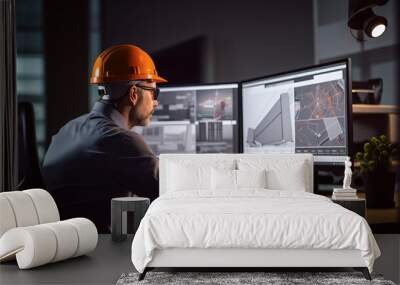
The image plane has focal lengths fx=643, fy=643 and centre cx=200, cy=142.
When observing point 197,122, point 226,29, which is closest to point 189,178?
point 197,122

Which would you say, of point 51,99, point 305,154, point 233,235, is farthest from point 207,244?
point 51,99

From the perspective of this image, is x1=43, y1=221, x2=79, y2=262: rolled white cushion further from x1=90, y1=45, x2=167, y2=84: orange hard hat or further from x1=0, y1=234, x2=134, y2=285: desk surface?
x1=90, y1=45, x2=167, y2=84: orange hard hat

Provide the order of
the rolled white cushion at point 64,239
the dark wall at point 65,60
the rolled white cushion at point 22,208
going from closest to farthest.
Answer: the rolled white cushion at point 64,239 → the rolled white cushion at point 22,208 → the dark wall at point 65,60

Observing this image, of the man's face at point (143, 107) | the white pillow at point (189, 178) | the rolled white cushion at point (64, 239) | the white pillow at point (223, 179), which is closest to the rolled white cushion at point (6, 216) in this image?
the rolled white cushion at point (64, 239)

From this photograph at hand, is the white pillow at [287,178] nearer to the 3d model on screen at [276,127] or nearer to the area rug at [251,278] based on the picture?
the 3d model on screen at [276,127]

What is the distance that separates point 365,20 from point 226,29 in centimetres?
148

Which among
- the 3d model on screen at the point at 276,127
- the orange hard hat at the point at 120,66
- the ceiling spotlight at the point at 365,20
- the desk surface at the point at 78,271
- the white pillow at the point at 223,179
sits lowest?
the desk surface at the point at 78,271

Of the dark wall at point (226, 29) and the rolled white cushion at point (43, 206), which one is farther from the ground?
the dark wall at point (226, 29)

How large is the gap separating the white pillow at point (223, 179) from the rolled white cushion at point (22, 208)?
1590 mm

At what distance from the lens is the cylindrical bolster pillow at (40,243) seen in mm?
4605

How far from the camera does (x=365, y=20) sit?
6594mm

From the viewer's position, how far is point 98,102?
6969mm

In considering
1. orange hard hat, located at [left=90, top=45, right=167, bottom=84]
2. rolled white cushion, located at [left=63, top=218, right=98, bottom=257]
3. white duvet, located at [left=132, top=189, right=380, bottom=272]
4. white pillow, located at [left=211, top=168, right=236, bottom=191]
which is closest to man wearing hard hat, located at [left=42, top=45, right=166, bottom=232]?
orange hard hat, located at [left=90, top=45, right=167, bottom=84]

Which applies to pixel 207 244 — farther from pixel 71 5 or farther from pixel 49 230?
pixel 71 5
